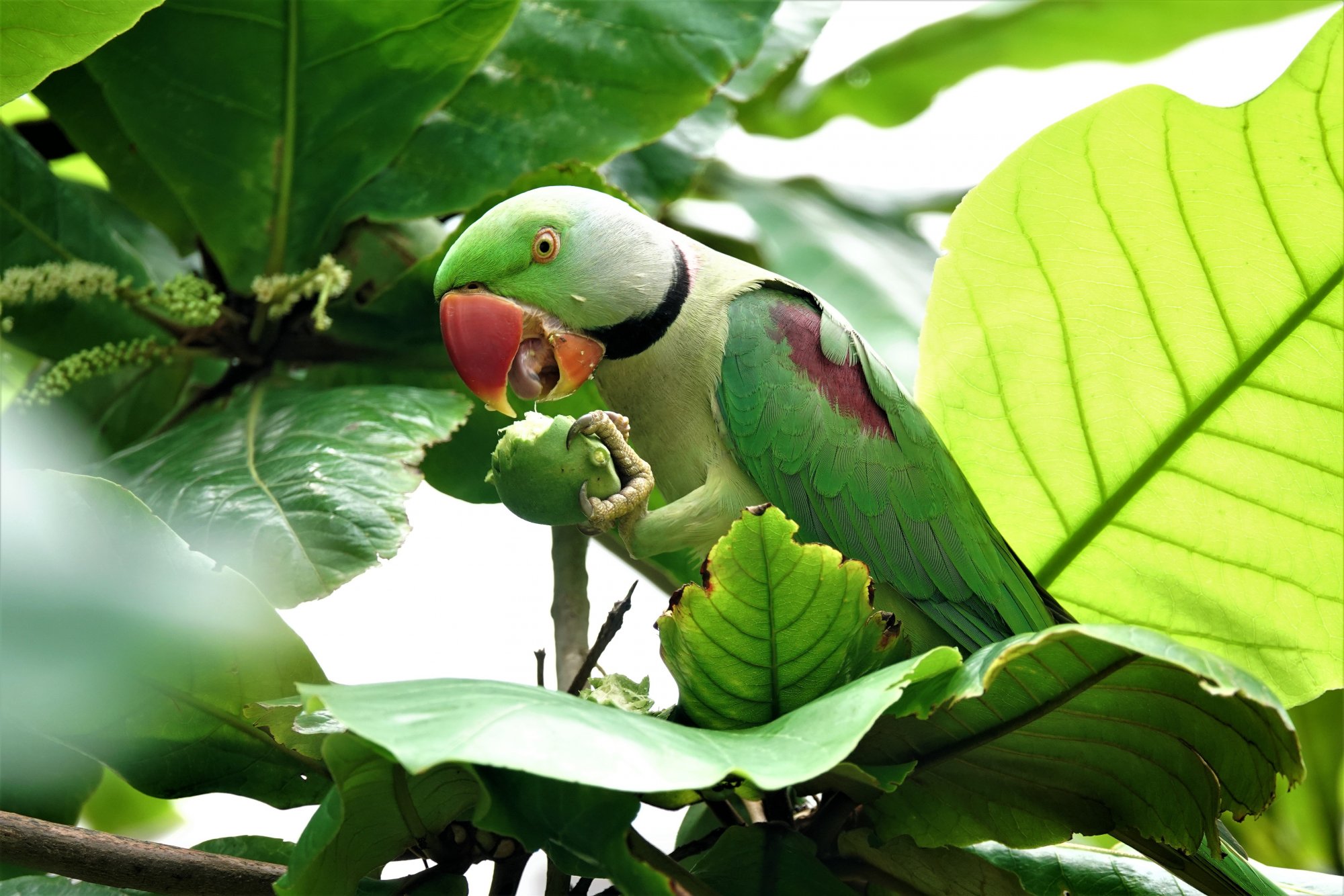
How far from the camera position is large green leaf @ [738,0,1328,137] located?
1902mm

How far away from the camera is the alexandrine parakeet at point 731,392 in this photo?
1.12m

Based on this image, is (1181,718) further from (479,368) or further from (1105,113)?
(479,368)

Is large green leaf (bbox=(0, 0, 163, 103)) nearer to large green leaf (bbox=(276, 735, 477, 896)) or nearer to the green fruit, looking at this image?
the green fruit

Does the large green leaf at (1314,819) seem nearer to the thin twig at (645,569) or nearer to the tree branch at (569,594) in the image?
the thin twig at (645,569)

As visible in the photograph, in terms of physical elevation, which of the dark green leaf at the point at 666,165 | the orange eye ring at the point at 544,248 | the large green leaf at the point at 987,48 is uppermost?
the large green leaf at the point at 987,48

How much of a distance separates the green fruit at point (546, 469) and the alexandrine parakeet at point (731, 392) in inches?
7.3

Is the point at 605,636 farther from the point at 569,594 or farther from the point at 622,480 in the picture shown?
the point at 569,594

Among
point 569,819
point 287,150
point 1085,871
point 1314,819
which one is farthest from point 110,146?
point 1314,819

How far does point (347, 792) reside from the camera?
0.71 meters

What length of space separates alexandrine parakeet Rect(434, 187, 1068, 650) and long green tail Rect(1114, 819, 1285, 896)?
0.83ft

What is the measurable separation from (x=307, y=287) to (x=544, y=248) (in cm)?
31

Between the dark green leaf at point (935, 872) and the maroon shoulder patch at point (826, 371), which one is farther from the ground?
the maroon shoulder patch at point (826, 371)

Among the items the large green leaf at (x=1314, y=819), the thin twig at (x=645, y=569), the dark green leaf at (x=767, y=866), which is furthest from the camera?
the large green leaf at (x=1314, y=819)

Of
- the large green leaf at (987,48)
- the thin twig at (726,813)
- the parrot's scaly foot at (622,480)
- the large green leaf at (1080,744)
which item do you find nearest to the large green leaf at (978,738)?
the large green leaf at (1080,744)
